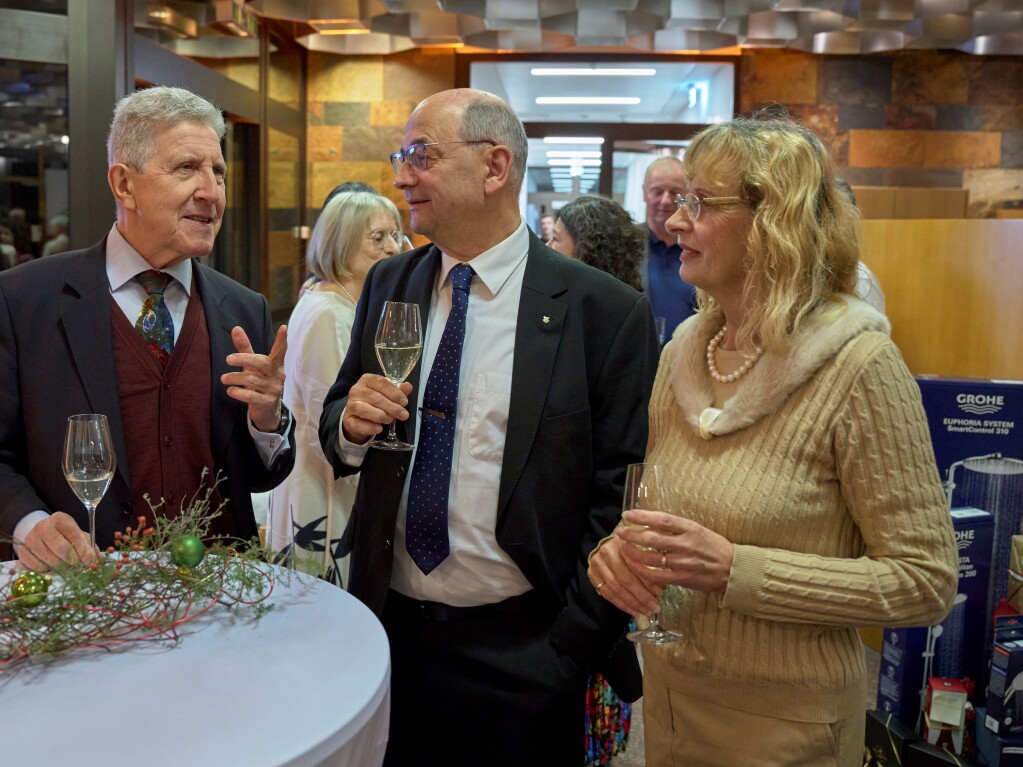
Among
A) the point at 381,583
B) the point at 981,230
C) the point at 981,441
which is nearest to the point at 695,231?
the point at 381,583

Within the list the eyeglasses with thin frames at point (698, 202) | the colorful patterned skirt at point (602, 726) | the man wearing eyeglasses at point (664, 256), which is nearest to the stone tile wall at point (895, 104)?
the man wearing eyeglasses at point (664, 256)

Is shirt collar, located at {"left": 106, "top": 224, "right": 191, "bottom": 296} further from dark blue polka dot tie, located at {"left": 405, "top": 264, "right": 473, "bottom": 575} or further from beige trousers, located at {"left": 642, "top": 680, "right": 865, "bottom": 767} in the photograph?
beige trousers, located at {"left": 642, "top": 680, "right": 865, "bottom": 767}

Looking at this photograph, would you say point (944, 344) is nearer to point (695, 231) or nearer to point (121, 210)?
point (695, 231)

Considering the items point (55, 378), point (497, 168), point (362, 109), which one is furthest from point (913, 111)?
point (55, 378)

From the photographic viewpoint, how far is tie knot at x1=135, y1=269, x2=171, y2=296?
2.14 m

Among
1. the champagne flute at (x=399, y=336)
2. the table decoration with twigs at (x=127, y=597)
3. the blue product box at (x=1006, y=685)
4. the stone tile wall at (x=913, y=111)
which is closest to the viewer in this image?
the table decoration with twigs at (x=127, y=597)

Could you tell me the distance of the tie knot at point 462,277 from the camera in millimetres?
2123

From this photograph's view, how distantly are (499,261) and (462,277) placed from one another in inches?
3.6

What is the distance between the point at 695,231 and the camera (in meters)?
1.71

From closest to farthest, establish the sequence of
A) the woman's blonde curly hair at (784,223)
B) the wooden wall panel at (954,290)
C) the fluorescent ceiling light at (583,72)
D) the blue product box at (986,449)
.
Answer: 1. the woman's blonde curly hair at (784,223)
2. the blue product box at (986,449)
3. the wooden wall panel at (954,290)
4. the fluorescent ceiling light at (583,72)

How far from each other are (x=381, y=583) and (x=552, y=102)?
27.7ft

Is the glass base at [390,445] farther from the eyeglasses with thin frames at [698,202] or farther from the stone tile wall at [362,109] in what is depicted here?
the stone tile wall at [362,109]

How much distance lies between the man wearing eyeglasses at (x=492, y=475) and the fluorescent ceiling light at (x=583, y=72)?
736 centimetres

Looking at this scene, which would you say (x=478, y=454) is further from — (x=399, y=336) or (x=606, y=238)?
(x=606, y=238)
